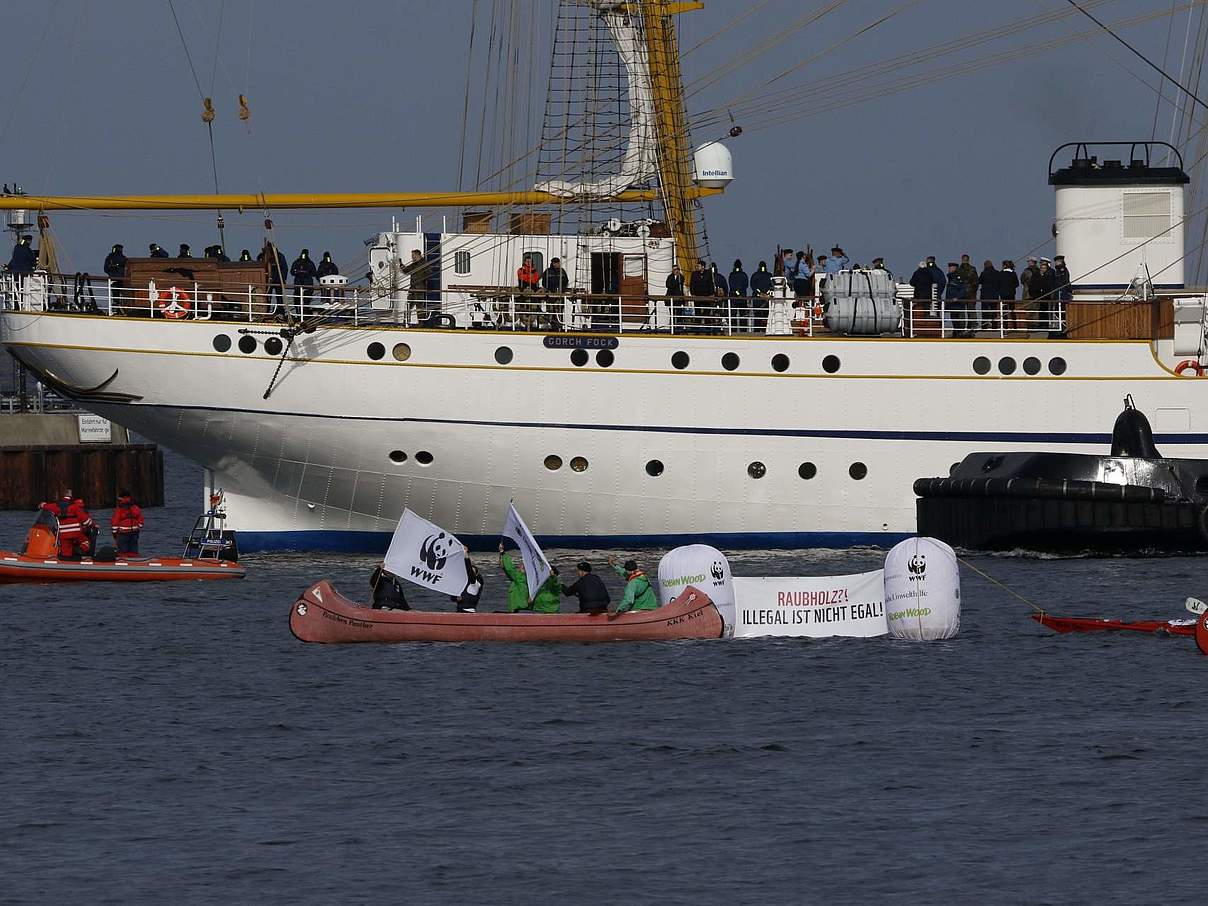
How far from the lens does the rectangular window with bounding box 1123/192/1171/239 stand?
48.9 metres

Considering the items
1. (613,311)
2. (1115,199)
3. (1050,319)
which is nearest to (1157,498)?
(1050,319)

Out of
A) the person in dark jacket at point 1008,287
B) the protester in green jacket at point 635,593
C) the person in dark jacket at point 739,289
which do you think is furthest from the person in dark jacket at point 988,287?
the protester in green jacket at point 635,593

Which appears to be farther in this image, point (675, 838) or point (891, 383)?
point (891, 383)

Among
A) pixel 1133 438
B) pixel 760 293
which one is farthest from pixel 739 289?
pixel 1133 438

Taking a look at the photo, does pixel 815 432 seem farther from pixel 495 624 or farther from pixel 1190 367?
pixel 495 624

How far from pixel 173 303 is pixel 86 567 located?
5.84 m

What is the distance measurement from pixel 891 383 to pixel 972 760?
20163mm

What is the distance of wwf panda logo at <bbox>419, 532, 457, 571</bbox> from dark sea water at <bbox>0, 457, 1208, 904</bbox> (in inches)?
57.4

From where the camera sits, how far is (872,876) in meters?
20.8

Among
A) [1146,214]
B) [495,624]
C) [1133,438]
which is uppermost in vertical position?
[1146,214]

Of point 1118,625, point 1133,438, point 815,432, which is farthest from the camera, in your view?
point 815,432

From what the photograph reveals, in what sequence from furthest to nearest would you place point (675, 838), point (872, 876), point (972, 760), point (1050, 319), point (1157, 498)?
point (1050, 319)
point (1157, 498)
point (972, 760)
point (675, 838)
point (872, 876)

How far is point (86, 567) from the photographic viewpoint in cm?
4178

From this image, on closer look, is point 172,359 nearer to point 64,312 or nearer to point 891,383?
point 64,312
